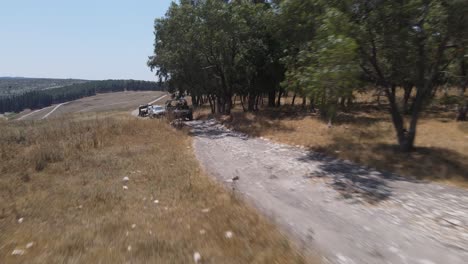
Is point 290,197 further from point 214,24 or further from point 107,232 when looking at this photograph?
point 214,24

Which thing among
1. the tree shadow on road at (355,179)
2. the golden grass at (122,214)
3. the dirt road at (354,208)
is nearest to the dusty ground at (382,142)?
the tree shadow on road at (355,179)

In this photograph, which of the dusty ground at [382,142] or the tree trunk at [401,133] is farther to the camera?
the tree trunk at [401,133]

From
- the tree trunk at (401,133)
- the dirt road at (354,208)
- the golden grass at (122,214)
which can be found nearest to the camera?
the golden grass at (122,214)

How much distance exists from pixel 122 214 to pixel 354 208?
483cm

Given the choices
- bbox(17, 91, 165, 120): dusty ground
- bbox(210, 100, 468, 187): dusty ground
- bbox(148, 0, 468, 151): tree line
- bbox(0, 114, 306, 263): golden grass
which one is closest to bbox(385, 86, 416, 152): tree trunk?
bbox(148, 0, 468, 151): tree line

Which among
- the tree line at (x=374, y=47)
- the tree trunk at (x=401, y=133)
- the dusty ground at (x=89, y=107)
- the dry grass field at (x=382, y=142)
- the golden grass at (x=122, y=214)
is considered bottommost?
the dusty ground at (x=89, y=107)

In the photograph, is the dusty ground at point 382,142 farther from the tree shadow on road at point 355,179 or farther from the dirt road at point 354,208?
the dirt road at point 354,208

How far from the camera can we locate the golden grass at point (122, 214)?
4.82 meters

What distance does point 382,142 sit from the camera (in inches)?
549

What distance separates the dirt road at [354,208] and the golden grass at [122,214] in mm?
723

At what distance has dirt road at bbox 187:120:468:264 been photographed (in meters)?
5.06

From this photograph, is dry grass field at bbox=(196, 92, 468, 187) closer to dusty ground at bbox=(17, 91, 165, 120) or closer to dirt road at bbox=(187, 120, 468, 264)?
dirt road at bbox=(187, 120, 468, 264)

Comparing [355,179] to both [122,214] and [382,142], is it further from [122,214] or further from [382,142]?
[122,214]

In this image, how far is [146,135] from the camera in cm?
1888
